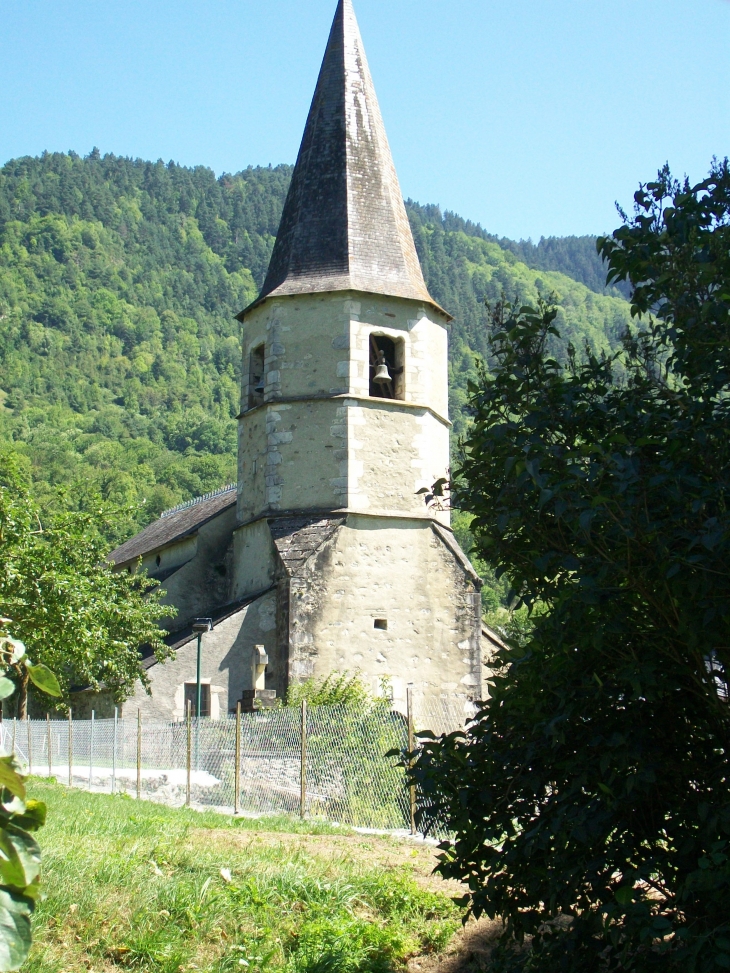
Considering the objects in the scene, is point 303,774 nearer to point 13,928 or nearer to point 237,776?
point 237,776

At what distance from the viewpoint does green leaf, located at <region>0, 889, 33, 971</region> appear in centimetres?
313

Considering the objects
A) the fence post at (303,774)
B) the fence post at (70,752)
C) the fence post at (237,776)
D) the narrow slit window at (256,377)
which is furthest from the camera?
the narrow slit window at (256,377)

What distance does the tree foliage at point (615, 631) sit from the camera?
5.79 meters

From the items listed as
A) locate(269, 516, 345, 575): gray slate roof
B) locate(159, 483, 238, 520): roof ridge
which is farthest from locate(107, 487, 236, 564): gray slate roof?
locate(269, 516, 345, 575): gray slate roof

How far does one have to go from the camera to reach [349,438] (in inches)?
938

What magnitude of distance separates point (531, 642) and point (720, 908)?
5.99 feet

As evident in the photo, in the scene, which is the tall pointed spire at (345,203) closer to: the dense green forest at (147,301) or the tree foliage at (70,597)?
the tree foliage at (70,597)

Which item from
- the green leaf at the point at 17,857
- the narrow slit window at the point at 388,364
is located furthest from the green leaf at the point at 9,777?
the narrow slit window at the point at 388,364

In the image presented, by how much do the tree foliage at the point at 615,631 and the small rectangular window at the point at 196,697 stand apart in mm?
16977

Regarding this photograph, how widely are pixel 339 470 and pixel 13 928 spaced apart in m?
20.6

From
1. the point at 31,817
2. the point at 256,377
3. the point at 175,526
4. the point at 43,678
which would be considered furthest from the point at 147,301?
the point at 31,817

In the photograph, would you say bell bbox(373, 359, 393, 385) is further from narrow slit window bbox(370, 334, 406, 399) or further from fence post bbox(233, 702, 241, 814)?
fence post bbox(233, 702, 241, 814)

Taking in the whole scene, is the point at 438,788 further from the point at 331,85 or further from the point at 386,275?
the point at 331,85

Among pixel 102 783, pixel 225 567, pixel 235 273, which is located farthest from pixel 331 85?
pixel 235 273
